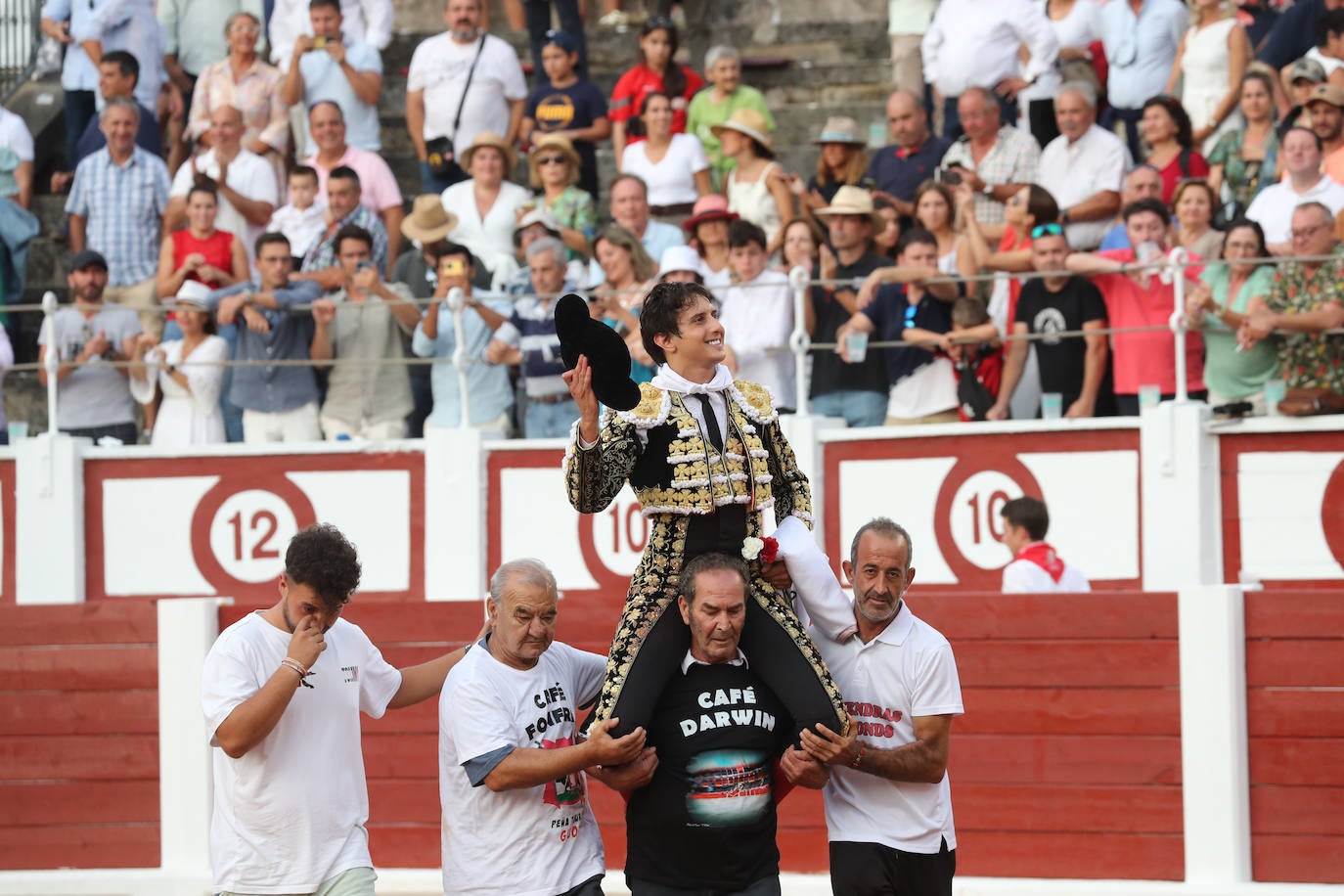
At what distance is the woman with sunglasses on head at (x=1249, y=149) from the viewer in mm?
8438

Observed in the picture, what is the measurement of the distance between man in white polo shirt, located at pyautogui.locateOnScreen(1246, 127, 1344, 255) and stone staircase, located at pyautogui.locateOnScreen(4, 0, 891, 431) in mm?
3011

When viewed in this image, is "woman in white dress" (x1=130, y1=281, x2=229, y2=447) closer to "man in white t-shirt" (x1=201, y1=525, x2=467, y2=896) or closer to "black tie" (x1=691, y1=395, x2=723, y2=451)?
"man in white t-shirt" (x1=201, y1=525, x2=467, y2=896)

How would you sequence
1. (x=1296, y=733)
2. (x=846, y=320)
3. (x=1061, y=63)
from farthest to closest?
1. (x=1061, y=63)
2. (x=846, y=320)
3. (x=1296, y=733)

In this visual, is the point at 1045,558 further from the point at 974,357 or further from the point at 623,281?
the point at 623,281

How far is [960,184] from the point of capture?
8445mm

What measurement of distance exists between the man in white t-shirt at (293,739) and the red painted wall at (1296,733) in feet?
9.75

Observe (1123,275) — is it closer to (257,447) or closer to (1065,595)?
(1065,595)

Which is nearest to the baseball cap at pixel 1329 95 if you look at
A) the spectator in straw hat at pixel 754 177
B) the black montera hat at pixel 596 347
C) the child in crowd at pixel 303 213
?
the spectator in straw hat at pixel 754 177

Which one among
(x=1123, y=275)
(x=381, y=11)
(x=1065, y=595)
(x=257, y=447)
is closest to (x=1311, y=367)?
(x=1123, y=275)

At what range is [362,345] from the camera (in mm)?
8547

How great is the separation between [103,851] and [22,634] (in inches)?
30.1

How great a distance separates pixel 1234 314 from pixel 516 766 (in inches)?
158

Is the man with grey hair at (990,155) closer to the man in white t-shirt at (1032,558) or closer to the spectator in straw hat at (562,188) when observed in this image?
the spectator in straw hat at (562,188)

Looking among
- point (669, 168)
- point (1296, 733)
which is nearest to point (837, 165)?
point (669, 168)
